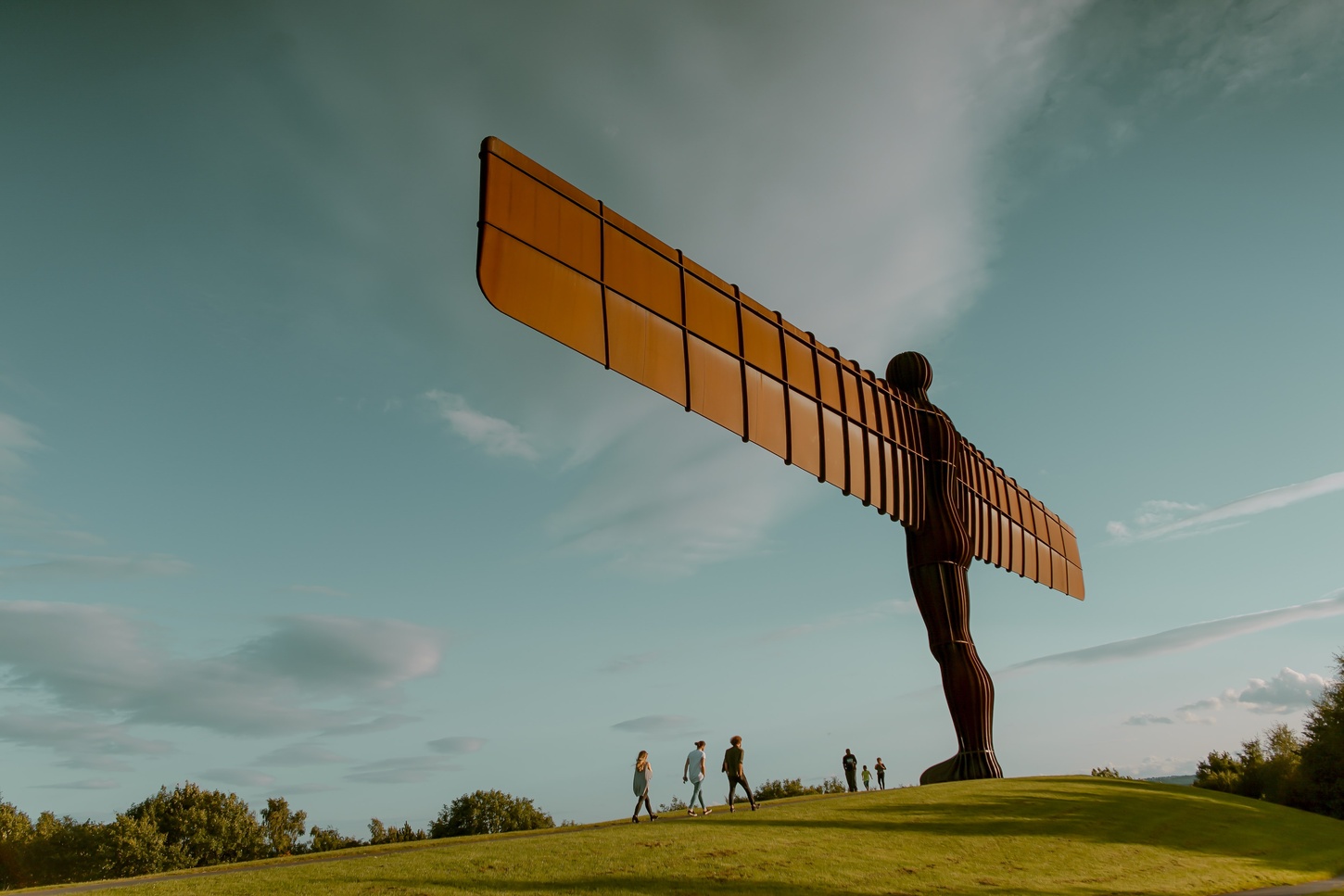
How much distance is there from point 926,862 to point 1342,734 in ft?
72.0

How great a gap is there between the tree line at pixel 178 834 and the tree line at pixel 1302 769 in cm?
2636

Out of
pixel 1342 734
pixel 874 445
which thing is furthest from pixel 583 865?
pixel 1342 734

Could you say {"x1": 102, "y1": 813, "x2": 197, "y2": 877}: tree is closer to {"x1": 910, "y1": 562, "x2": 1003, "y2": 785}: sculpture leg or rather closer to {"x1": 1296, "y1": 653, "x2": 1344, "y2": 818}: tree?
{"x1": 910, "y1": 562, "x2": 1003, "y2": 785}: sculpture leg

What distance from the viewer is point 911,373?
23250 millimetres

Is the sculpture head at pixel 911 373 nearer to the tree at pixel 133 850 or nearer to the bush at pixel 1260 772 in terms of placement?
the bush at pixel 1260 772

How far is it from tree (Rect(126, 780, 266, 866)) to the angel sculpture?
40.2 m

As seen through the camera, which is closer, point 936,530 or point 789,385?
point 789,385

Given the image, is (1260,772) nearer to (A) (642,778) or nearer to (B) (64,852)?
(A) (642,778)

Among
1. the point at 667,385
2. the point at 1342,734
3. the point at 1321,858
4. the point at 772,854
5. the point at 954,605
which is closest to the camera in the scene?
the point at 772,854

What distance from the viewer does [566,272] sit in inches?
502

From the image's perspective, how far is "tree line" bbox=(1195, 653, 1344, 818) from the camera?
25.8 meters

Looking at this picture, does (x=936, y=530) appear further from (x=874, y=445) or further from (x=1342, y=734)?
(x=1342, y=734)

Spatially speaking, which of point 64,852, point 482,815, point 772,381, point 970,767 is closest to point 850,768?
point 970,767

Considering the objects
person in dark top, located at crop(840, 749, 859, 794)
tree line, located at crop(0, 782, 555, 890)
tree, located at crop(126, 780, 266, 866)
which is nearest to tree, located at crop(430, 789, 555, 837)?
tree line, located at crop(0, 782, 555, 890)
